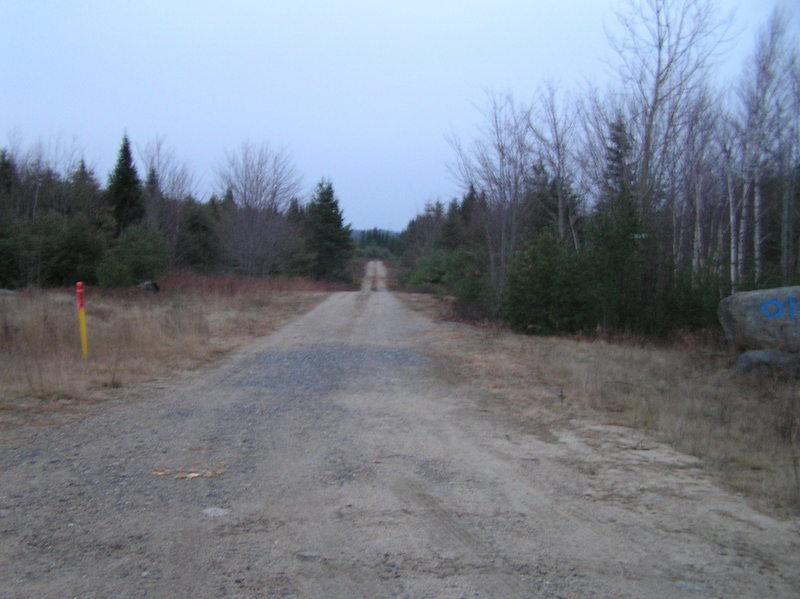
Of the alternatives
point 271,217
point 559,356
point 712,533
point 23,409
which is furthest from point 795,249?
point 271,217

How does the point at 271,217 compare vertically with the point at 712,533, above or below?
above

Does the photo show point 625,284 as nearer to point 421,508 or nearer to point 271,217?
point 421,508

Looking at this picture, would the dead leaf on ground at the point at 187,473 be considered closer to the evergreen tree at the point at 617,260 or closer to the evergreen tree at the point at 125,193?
the evergreen tree at the point at 617,260

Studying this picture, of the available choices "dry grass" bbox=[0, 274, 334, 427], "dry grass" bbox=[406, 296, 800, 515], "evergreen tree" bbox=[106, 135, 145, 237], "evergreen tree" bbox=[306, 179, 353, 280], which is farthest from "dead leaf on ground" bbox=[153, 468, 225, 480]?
"evergreen tree" bbox=[306, 179, 353, 280]

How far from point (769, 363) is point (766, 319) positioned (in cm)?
147

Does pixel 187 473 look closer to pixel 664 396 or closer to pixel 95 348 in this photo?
pixel 664 396

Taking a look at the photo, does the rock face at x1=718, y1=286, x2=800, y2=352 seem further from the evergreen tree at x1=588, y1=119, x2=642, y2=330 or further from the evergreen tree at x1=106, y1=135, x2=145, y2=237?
the evergreen tree at x1=106, y1=135, x2=145, y2=237

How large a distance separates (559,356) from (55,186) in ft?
127

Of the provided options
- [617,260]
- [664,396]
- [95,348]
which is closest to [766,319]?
[617,260]

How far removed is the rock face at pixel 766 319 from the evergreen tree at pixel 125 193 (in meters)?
40.0

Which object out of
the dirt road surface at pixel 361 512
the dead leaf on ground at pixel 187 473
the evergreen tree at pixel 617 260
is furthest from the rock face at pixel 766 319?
the dead leaf on ground at pixel 187 473

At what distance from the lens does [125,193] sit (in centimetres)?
4472

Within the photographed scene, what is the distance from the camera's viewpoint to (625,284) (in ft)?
54.4

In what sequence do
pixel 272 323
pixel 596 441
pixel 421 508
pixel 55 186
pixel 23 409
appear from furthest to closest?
pixel 55 186 < pixel 272 323 < pixel 23 409 < pixel 596 441 < pixel 421 508
